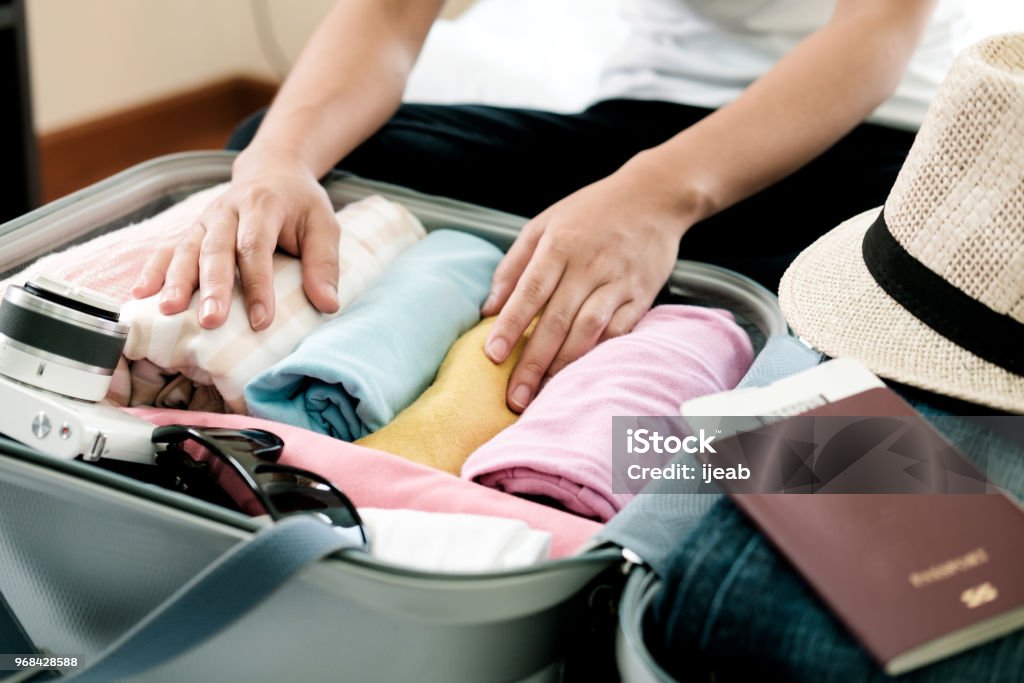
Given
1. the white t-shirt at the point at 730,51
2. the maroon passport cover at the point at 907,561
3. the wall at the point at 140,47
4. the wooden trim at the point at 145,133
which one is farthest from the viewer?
the wooden trim at the point at 145,133

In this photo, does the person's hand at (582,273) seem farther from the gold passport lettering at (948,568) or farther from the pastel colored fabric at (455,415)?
the gold passport lettering at (948,568)

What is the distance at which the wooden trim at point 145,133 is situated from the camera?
6.48 feet

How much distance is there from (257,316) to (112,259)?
0.12 m

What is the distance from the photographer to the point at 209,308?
24.4 inches

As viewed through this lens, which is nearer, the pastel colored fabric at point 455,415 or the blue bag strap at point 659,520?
the blue bag strap at point 659,520

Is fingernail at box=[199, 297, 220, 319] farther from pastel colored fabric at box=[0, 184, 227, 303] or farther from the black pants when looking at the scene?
the black pants

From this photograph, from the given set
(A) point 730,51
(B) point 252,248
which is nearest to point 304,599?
(B) point 252,248

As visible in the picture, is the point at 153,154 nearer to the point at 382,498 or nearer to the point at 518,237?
the point at 518,237

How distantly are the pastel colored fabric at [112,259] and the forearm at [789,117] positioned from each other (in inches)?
13.7

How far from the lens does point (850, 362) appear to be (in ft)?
1.70

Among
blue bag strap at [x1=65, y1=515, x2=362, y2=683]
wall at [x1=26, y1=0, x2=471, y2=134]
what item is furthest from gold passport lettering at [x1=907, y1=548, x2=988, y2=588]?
wall at [x1=26, y1=0, x2=471, y2=134]

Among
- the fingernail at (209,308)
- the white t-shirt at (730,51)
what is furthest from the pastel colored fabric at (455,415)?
the white t-shirt at (730,51)

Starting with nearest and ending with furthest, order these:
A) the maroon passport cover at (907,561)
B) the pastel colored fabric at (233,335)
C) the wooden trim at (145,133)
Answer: the maroon passport cover at (907,561) < the pastel colored fabric at (233,335) < the wooden trim at (145,133)

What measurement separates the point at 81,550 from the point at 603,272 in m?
0.38
